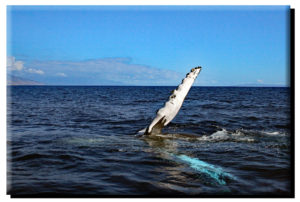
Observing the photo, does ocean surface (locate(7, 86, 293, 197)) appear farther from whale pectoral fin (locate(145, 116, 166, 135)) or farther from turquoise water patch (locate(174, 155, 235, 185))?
whale pectoral fin (locate(145, 116, 166, 135))

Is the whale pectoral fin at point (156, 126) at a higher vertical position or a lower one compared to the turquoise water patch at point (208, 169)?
higher

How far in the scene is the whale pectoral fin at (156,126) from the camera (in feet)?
32.7

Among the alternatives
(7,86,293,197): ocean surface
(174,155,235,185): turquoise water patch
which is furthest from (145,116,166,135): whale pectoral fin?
(174,155,235,185): turquoise water patch

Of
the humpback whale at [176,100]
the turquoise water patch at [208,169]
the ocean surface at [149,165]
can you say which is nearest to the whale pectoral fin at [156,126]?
the humpback whale at [176,100]

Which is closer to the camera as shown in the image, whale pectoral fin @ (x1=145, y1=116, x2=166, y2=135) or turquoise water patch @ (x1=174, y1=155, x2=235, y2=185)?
turquoise water patch @ (x1=174, y1=155, x2=235, y2=185)

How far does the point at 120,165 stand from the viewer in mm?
7203

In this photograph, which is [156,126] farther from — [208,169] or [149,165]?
[208,169]

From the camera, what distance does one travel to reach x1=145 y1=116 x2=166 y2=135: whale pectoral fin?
9.97 meters

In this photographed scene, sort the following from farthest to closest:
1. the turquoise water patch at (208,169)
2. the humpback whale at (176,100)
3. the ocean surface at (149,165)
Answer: the humpback whale at (176,100) → the turquoise water patch at (208,169) → the ocean surface at (149,165)

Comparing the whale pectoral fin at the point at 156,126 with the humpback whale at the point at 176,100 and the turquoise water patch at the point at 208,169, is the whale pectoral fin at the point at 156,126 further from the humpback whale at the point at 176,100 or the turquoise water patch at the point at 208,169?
the turquoise water patch at the point at 208,169

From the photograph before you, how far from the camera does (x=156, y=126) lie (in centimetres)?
1033

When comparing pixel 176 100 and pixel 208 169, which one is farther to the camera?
pixel 176 100

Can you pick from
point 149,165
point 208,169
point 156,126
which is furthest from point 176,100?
point 208,169

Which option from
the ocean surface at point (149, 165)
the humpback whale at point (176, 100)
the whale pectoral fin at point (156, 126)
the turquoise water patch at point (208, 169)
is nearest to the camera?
the ocean surface at point (149, 165)
